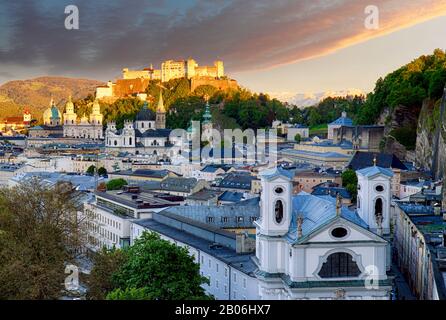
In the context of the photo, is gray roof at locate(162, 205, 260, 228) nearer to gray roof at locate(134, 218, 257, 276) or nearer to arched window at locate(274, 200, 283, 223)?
gray roof at locate(134, 218, 257, 276)

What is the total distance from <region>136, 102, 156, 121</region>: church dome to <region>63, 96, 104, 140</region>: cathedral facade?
6477mm

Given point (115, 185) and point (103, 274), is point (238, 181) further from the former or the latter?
point (103, 274)

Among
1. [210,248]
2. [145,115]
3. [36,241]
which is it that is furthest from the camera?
[145,115]

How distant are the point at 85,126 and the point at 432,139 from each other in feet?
191

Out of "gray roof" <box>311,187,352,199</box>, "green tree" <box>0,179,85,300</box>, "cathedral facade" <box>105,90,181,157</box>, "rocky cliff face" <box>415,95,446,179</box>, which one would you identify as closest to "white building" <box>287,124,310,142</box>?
"cathedral facade" <box>105,90,181,157</box>

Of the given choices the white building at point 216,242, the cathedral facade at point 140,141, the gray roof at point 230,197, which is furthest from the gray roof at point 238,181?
the cathedral facade at point 140,141

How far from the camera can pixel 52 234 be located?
1814 cm

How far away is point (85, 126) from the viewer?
290 ft

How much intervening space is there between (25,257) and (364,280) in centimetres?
691

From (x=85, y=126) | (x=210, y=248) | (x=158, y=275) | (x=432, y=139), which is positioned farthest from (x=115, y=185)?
(x=85, y=126)

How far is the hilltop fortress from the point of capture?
95.5m
